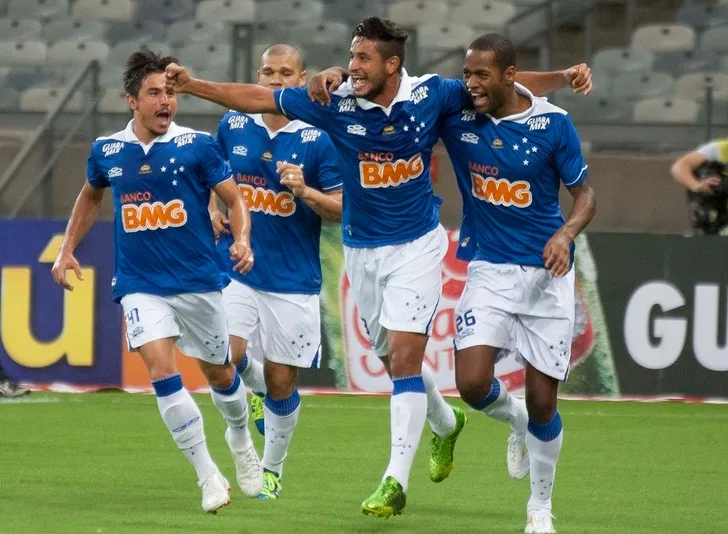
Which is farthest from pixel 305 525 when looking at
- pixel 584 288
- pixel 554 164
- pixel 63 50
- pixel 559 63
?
pixel 63 50

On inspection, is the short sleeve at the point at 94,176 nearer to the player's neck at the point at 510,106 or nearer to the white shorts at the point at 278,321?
the white shorts at the point at 278,321

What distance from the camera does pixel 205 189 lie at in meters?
7.57

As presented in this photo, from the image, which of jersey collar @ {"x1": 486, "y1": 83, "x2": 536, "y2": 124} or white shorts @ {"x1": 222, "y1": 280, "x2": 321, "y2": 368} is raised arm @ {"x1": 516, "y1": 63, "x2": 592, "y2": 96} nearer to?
jersey collar @ {"x1": 486, "y1": 83, "x2": 536, "y2": 124}

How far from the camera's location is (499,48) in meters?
6.86

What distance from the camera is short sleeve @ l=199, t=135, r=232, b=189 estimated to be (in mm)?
7480

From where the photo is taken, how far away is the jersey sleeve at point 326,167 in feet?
26.9

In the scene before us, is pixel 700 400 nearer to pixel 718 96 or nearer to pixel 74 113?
pixel 718 96

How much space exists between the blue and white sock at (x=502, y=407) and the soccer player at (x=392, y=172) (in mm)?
582

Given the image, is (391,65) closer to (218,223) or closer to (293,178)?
(293,178)

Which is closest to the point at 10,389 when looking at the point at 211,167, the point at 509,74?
the point at 211,167

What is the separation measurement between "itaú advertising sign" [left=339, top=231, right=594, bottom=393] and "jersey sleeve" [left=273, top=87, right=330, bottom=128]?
5.84m

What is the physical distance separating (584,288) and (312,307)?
513cm

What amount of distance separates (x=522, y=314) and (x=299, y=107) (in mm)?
1443

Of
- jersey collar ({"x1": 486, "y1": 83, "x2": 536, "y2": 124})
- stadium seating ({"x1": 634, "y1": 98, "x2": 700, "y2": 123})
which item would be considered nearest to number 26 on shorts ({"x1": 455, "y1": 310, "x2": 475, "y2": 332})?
jersey collar ({"x1": 486, "y1": 83, "x2": 536, "y2": 124})
